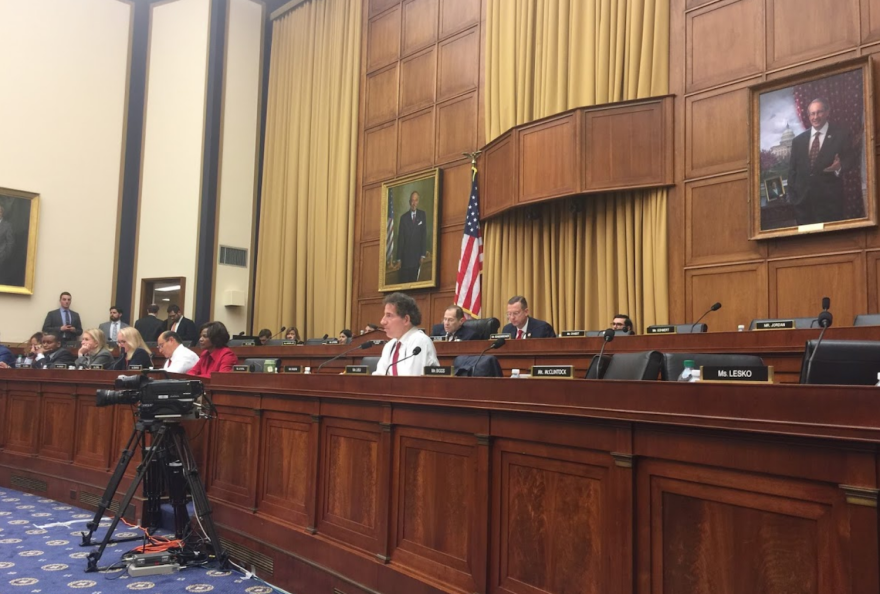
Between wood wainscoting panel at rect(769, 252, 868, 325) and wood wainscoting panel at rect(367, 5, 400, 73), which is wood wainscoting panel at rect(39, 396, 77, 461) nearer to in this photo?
wood wainscoting panel at rect(769, 252, 868, 325)

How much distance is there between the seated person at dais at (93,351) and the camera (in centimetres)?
567

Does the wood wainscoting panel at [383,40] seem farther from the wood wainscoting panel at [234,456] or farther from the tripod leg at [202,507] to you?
the tripod leg at [202,507]

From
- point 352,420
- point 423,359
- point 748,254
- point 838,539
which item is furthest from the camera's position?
point 748,254

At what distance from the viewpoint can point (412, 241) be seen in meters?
9.20

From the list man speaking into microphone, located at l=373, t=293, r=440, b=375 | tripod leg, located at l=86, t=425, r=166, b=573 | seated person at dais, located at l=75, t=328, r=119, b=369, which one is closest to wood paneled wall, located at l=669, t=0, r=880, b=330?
man speaking into microphone, located at l=373, t=293, r=440, b=375

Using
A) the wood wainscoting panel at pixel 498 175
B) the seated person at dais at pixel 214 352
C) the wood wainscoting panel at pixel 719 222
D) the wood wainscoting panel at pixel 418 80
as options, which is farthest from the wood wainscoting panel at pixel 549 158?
the seated person at dais at pixel 214 352

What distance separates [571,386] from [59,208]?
1051 cm

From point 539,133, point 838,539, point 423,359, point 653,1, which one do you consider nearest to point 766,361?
point 423,359

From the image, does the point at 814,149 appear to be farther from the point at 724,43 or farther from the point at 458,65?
the point at 458,65

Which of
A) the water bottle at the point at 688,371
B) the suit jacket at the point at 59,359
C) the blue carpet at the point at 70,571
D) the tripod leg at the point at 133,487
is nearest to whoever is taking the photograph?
the water bottle at the point at 688,371

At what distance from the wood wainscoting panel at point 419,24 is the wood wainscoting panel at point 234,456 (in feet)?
21.7

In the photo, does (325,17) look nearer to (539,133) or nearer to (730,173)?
(539,133)

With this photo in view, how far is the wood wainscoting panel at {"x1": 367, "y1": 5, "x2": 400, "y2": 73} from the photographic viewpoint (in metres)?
9.83

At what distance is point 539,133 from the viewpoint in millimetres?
6992
